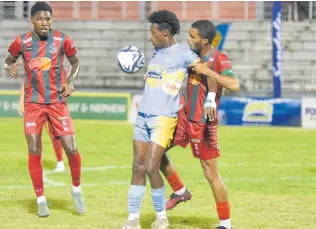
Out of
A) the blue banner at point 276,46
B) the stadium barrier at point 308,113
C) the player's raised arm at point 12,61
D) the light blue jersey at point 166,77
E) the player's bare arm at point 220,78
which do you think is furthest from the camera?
the blue banner at point 276,46

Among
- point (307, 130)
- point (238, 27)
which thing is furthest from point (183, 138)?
point (238, 27)

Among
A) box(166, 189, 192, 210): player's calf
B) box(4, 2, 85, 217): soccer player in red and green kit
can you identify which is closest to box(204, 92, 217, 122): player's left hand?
box(166, 189, 192, 210): player's calf

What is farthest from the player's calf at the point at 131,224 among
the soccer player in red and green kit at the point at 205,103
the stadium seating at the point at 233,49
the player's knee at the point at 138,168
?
the stadium seating at the point at 233,49

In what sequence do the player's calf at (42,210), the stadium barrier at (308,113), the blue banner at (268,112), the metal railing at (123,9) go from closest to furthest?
the player's calf at (42,210)
the stadium barrier at (308,113)
the blue banner at (268,112)
the metal railing at (123,9)

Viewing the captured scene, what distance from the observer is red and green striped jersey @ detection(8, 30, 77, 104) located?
10.6 meters

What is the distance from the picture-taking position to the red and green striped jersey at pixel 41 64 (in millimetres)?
10617

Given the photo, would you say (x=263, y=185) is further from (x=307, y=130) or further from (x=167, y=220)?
(x=307, y=130)

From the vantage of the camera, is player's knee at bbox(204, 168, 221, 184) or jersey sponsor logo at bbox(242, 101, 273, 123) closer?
player's knee at bbox(204, 168, 221, 184)

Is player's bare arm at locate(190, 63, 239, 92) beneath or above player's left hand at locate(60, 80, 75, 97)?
above

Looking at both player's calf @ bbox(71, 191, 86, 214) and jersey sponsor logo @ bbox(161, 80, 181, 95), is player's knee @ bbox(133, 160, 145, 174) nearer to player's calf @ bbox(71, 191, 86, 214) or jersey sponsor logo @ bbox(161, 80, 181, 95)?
jersey sponsor logo @ bbox(161, 80, 181, 95)

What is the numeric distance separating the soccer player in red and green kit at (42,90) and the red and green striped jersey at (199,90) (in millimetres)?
1775

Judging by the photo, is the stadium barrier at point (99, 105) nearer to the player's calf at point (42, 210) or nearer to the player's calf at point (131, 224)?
the player's calf at point (42, 210)

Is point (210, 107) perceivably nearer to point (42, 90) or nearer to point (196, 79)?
point (196, 79)

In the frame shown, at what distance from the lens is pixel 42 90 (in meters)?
10.6
